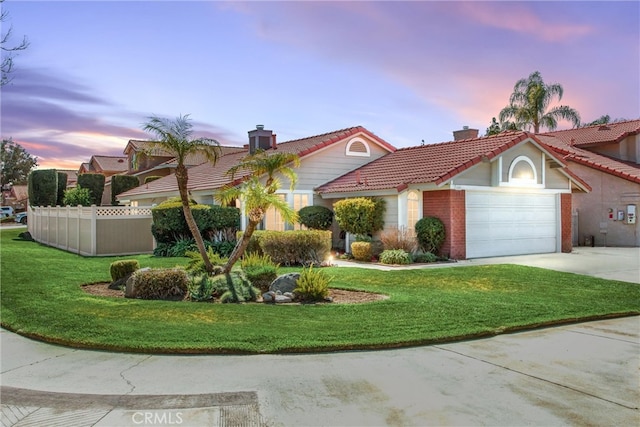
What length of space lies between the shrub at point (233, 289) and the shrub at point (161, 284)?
0.66 meters

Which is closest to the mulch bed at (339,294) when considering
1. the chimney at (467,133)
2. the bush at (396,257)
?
the bush at (396,257)

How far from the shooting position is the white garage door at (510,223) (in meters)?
18.7

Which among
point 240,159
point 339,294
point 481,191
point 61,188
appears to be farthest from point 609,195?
point 61,188

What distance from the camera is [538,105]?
38625 mm

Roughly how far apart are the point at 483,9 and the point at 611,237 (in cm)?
1546

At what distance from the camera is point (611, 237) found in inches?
966

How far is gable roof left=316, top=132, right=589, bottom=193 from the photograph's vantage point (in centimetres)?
1812

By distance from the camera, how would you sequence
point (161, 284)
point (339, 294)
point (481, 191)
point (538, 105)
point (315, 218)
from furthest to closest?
point (538, 105)
point (315, 218)
point (481, 191)
point (339, 294)
point (161, 284)

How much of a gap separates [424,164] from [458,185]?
222cm

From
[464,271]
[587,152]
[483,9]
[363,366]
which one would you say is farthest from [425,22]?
[587,152]

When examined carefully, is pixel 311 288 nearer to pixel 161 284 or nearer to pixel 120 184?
pixel 161 284

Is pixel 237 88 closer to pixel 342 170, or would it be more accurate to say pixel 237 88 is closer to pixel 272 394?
pixel 342 170

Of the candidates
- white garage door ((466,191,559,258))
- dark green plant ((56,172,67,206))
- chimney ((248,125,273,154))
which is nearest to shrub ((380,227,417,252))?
white garage door ((466,191,559,258))

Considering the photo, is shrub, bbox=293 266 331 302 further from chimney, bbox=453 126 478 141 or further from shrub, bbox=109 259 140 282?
chimney, bbox=453 126 478 141
